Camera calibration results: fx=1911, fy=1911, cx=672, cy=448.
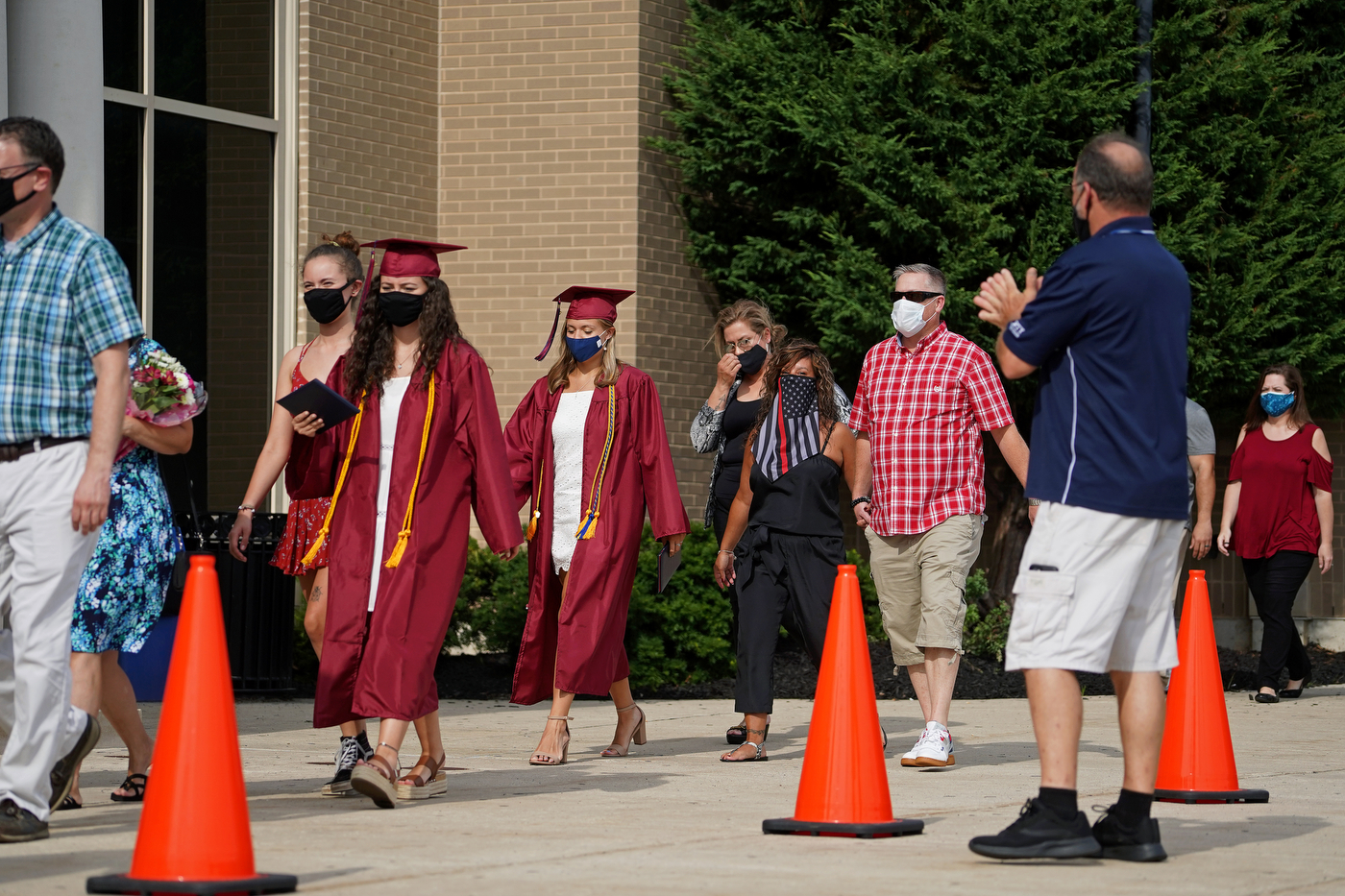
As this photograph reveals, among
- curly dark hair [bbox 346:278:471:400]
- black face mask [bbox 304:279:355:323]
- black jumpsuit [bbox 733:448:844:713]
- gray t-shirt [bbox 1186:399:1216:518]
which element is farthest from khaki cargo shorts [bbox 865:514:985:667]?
gray t-shirt [bbox 1186:399:1216:518]

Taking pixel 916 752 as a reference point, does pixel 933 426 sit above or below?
above

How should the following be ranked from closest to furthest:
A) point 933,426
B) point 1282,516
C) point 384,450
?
point 384,450, point 933,426, point 1282,516

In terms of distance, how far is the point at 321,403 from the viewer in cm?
690

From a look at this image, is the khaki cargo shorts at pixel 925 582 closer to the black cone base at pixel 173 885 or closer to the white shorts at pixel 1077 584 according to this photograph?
the white shorts at pixel 1077 584

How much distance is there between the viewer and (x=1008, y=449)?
8.58m

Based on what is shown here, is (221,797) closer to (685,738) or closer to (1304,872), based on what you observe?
(1304,872)

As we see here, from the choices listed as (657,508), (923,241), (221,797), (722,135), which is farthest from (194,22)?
(221,797)

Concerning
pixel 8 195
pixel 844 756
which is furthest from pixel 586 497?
pixel 8 195

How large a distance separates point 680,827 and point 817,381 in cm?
339

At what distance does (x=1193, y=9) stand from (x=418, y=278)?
29.7 feet

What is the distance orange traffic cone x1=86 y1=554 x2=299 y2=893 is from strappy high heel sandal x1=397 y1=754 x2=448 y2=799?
6.63 feet

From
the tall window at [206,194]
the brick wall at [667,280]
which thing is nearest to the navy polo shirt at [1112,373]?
the tall window at [206,194]

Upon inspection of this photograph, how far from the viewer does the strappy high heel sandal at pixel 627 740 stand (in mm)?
9258

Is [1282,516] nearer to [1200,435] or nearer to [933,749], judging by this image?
[1200,435]
